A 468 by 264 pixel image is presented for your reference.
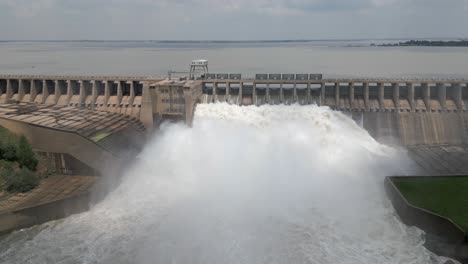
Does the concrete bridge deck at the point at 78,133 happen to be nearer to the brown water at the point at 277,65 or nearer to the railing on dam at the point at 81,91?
the railing on dam at the point at 81,91

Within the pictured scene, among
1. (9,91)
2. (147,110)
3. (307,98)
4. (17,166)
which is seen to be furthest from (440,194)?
(9,91)

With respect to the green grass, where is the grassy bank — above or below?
above

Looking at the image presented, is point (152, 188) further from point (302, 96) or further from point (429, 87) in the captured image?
point (429, 87)

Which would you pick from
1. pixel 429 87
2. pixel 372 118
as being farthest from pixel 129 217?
pixel 429 87

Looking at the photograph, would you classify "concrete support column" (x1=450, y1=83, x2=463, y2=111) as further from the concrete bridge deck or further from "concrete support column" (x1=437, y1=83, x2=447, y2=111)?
the concrete bridge deck

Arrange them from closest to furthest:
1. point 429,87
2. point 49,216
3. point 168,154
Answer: point 49,216, point 168,154, point 429,87

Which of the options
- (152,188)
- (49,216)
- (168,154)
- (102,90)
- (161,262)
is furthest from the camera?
(102,90)

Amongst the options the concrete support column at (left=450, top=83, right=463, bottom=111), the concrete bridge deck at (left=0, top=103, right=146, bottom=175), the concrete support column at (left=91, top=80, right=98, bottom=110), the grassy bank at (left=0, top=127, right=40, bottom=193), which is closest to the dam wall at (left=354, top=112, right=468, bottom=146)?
the concrete support column at (left=450, top=83, right=463, bottom=111)

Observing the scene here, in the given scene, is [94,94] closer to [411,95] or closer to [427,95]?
[411,95]
